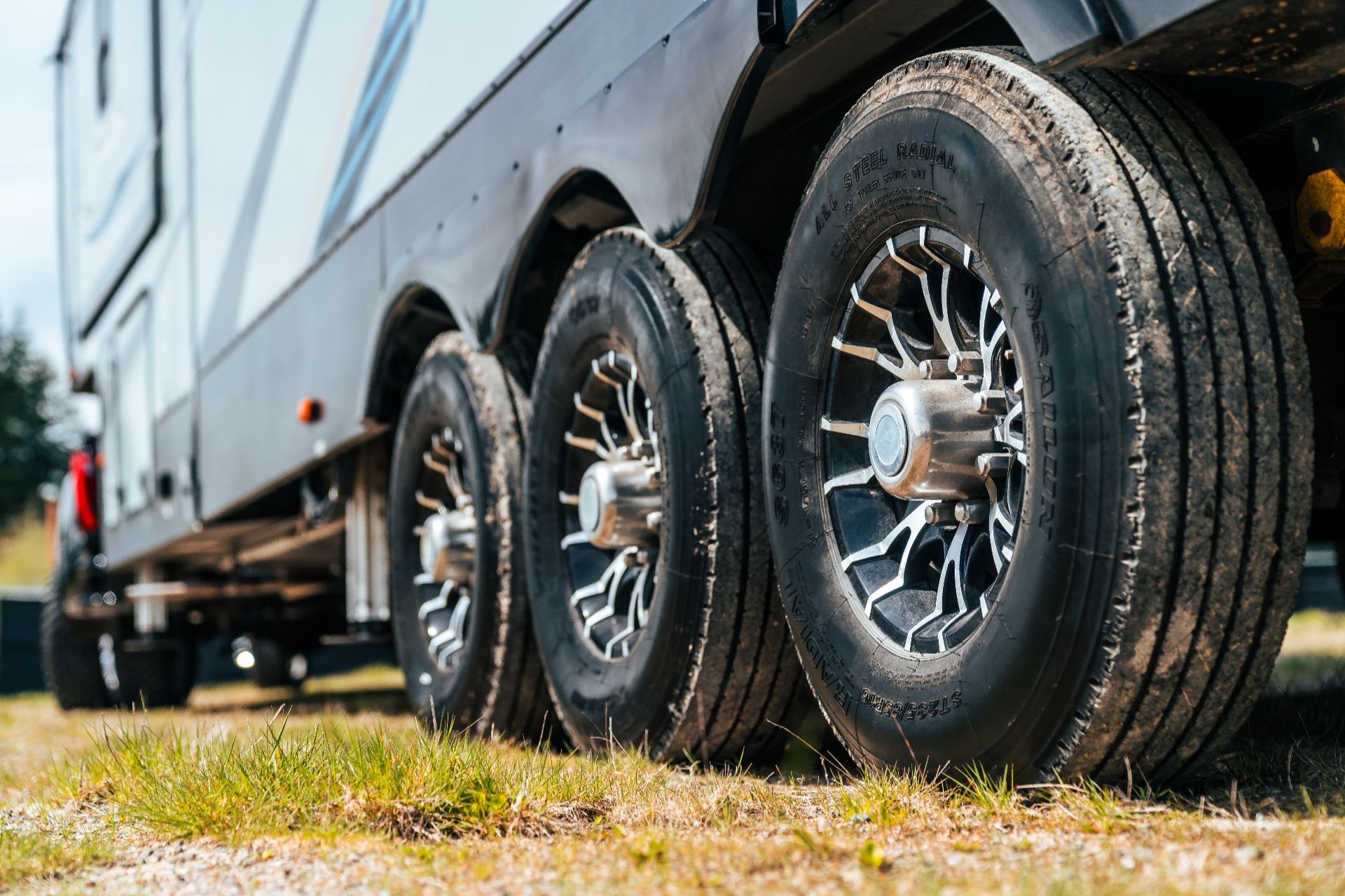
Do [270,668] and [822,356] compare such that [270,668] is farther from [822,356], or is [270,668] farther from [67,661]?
[822,356]

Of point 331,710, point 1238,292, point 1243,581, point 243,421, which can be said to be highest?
point 243,421

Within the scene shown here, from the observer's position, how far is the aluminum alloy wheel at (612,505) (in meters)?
2.93

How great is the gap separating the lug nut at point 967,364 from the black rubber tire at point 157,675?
7.24 meters

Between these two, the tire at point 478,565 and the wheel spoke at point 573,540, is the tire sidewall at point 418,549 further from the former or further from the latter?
the wheel spoke at point 573,540

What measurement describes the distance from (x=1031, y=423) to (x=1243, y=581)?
35 cm

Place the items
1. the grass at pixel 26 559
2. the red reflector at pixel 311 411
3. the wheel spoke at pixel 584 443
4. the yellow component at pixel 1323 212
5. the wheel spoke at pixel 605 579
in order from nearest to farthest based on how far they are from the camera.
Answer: the yellow component at pixel 1323 212 → the wheel spoke at pixel 605 579 → the wheel spoke at pixel 584 443 → the red reflector at pixel 311 411 → the grass at pixel 26 559

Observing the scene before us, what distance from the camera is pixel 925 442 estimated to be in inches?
80.0

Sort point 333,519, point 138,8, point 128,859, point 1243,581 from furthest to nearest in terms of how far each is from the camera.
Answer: point 138,8 < point 333,519 < point 128,859 < point 1243,581

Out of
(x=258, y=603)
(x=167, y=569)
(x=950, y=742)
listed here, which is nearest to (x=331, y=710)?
(x=258, y=603)

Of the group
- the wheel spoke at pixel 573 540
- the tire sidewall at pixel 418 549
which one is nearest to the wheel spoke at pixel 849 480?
the wheel spoke at pixel 573 540

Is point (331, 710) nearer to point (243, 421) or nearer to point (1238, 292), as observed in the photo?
point (243, 421)

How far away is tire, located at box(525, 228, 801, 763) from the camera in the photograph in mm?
2609

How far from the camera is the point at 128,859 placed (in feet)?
6.54

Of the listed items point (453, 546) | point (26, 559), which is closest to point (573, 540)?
point (453, 546)
